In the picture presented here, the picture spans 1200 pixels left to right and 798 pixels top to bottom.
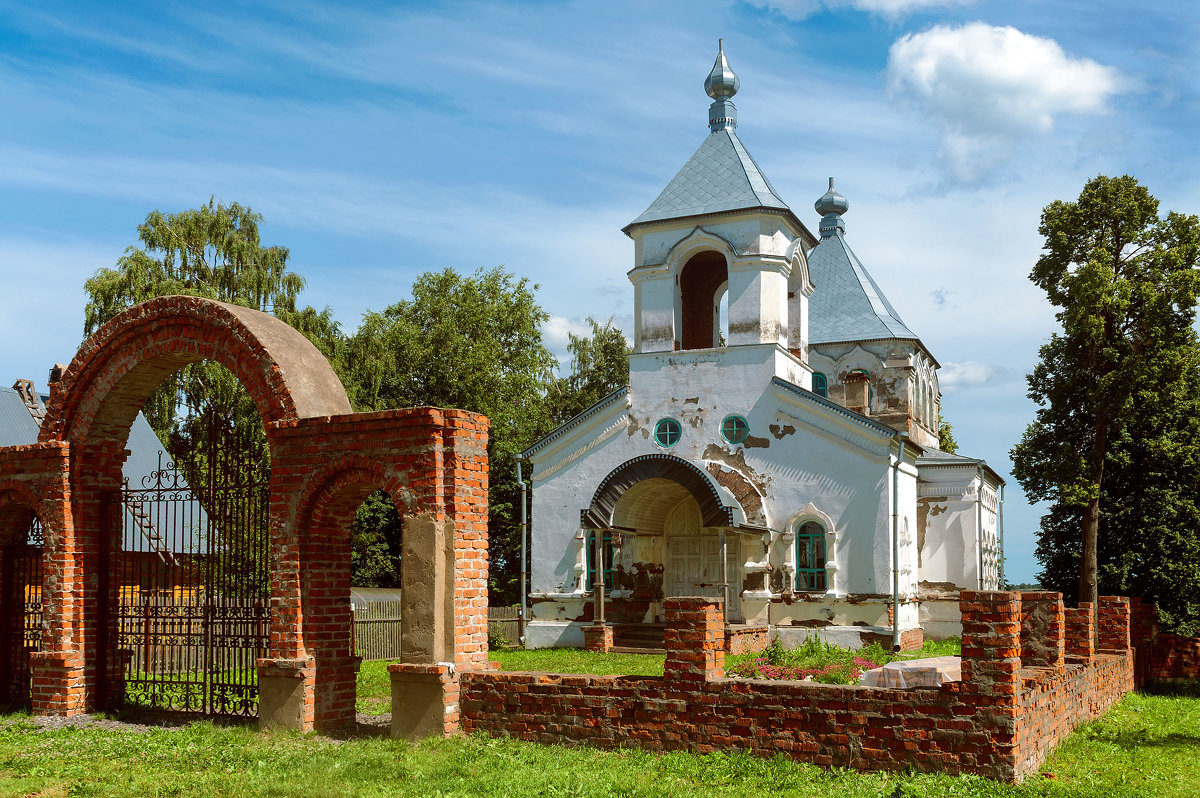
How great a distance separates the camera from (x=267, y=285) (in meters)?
31.0

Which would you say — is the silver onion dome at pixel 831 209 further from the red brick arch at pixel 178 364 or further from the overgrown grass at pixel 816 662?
the red brick arch at pixel 178 364

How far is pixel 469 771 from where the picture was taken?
28.2 feet

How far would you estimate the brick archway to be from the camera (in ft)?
33.1

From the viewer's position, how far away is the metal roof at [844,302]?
3039 centimetres

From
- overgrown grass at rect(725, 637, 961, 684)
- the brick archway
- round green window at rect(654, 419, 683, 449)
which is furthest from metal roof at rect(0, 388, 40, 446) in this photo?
overgrown grass at rect(725, 637, 961, 684)

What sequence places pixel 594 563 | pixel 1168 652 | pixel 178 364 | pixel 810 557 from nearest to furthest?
pixel 178 364 < pixel 1168 652 < pixel 810 557 < pixel 594 563

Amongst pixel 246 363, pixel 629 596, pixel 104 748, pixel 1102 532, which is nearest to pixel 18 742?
pixel 104 748

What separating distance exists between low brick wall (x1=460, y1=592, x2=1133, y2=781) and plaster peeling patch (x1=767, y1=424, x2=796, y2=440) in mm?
11862

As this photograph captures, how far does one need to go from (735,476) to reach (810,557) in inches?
91.7

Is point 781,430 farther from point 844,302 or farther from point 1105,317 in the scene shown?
point 844,302

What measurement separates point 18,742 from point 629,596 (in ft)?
48.3

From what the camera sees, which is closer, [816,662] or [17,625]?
[17,625]

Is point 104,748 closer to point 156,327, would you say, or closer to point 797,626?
point 156,327

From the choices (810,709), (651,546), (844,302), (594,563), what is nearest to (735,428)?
(651,546)
